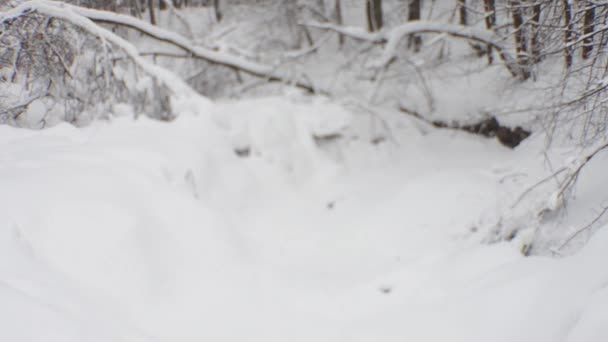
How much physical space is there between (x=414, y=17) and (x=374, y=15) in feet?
2.79

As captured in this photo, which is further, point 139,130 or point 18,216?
point 139,130

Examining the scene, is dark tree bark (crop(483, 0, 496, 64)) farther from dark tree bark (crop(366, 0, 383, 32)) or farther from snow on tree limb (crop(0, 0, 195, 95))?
snow on tree limb (crop(0, 0, 195, 95))

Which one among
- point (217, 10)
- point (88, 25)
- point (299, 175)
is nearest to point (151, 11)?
point (217, 10)

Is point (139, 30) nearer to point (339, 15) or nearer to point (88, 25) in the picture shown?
point (88, 25)

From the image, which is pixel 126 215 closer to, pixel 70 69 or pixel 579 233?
pixel 70 69

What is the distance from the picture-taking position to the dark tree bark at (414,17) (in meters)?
6.96

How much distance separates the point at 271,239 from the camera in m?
5.54

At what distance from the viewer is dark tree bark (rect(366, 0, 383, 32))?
7.59 m

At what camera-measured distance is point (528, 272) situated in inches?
122

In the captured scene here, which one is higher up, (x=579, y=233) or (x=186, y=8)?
(x=186, y=8)

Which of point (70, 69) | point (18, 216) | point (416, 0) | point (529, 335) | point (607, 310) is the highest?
point (416, 0)

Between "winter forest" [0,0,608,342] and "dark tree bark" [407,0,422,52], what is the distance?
66 mm

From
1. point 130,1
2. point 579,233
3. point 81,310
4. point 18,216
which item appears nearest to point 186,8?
point 130,1

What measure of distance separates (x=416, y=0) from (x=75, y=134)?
5.19m
